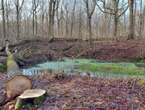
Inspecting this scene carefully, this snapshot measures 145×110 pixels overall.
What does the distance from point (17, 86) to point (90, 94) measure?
1892 millimetres

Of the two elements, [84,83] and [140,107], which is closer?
[140,107]

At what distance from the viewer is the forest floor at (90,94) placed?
21.9ft

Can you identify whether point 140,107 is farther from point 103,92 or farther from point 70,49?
point 70,49

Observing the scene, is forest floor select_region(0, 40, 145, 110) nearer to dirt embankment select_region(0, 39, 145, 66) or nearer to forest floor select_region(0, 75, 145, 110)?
forest floor select_region(0, 75, 145, 110)

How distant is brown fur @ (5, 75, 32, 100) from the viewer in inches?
293

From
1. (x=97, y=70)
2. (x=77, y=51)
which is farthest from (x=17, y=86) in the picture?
(x=77, y=51)

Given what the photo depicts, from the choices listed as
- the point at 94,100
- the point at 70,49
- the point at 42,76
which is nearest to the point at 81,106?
the point at 94,100

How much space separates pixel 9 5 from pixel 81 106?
40.4 m

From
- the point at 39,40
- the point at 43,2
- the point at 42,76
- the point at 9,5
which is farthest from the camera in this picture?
the point at 43,2

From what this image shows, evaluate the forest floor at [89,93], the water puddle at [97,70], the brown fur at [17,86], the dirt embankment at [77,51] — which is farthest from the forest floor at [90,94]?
the dirt embankment at [77,51]

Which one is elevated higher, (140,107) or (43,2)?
(43,2)

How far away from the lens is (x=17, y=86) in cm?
751

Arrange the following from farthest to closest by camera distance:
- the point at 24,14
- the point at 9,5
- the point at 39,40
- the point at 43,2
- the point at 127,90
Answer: the point at 24,14 < the point at 43,2 < the point at 9,5 < the point at 39,40 < the point at 127,90

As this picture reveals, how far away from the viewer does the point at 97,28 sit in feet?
192
